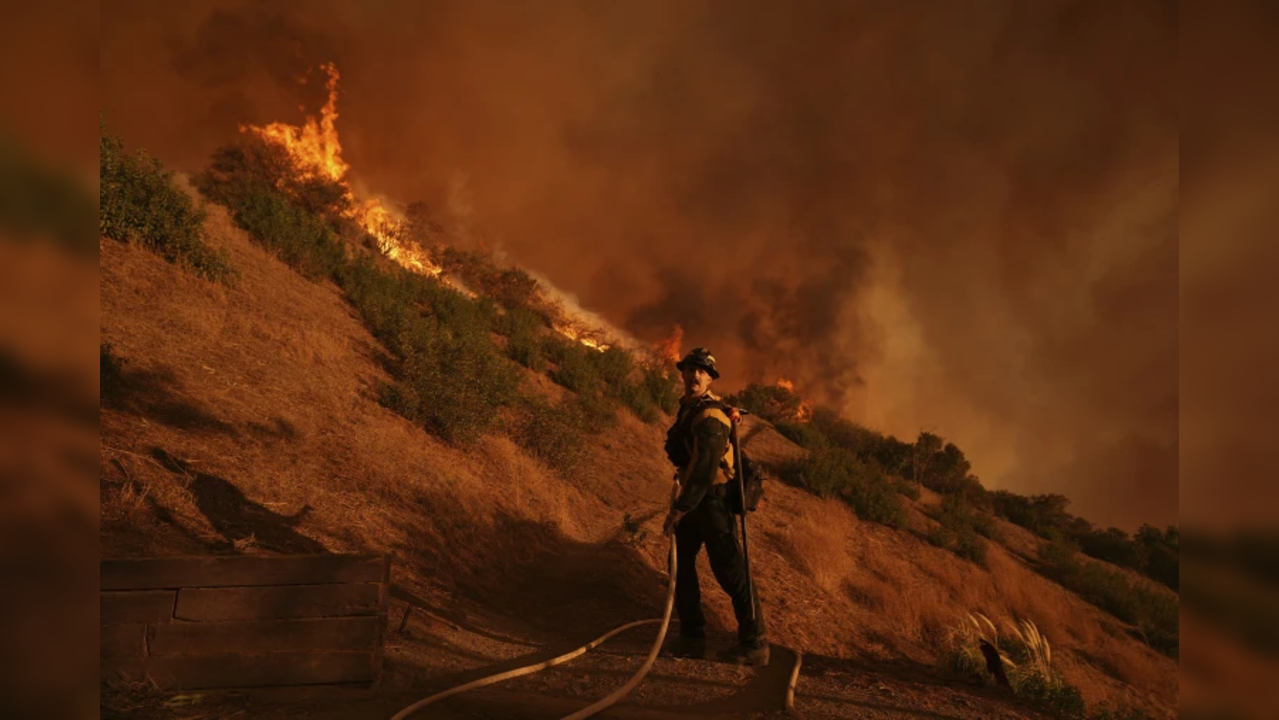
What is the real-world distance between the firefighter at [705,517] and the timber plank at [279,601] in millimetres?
2292

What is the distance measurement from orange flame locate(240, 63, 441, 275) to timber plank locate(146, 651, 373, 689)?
1894 cm

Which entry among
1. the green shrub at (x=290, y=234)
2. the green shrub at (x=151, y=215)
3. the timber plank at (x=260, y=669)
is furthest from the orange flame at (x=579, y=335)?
the timber plank at (x=260, y=669)

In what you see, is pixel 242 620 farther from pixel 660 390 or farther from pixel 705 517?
pixel 660 390

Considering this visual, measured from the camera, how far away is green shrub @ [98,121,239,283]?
418 inches

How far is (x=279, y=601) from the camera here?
3.84 meters

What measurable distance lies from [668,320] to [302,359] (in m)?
21.5

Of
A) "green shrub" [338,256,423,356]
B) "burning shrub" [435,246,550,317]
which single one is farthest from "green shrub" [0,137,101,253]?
"burning shrub" [435,246,550,317]

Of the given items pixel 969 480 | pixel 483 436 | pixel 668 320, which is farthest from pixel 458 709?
pixel 668 320

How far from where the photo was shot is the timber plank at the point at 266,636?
12.1ft

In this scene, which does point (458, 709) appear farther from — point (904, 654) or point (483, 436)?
point (483, 436)

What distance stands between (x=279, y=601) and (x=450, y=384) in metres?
7.94

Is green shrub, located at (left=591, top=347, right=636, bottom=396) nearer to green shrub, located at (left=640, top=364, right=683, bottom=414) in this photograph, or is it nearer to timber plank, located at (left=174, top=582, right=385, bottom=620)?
green shrub, located at (left=640, top=364, right=683, bottom=414)

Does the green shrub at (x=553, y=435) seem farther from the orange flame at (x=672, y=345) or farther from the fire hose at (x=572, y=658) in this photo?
the orange flame at (x=672, y=345)

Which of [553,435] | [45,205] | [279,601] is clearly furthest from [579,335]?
[45,205]
